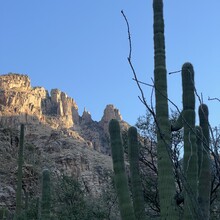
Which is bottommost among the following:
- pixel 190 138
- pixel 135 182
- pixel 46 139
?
pixel 135 182

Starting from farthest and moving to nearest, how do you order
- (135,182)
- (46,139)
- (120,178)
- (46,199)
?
(46,139)
(46,199)
(135,182)
(120,178)

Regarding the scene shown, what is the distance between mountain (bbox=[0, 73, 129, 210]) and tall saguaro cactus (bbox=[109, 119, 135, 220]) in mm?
12552

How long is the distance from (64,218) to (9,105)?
64956mm

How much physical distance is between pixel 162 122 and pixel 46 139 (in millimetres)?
47916

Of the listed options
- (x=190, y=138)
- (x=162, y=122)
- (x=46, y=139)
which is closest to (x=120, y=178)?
(x=162, y=122)

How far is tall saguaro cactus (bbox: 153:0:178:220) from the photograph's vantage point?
553cm

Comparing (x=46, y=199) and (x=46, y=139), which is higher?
(x=46, y=139)

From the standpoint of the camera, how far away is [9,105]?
76250 mm

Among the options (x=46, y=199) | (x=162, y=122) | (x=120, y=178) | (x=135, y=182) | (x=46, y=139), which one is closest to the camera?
(x=162, y=122)

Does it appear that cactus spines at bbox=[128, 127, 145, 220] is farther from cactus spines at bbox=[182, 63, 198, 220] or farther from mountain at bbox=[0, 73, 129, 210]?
mountain at bbox=[0, 73, 129, 210]

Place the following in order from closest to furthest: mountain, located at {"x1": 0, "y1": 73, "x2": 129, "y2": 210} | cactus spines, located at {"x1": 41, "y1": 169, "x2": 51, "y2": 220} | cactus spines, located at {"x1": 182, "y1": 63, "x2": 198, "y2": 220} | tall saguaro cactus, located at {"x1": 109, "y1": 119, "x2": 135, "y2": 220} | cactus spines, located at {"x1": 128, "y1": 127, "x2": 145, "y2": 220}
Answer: cactus spines, located at {"x1": 182, "y1": 63, "x2": 198, "y2": 220}
tall saguaro cactus, located at {"x1": 109, "y1": 119, "x2": 135, "y2": 220}
cactus spines, located at {"x1": 128, "y1": 127, "x2": 145, "y2": 220}
cactus spines, located at {"x1": 41, "y1": 169, "x2": 51, "y2": 220}
mountain, located at {"x1": 0, "y1": 73, "x2": 129, "y2": 210}

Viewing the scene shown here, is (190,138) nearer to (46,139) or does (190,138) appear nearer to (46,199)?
(46,199)

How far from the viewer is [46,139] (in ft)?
174

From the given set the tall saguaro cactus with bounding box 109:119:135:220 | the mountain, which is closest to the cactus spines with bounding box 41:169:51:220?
the tall saguaro cactus with bounding box 109:119:135:220
